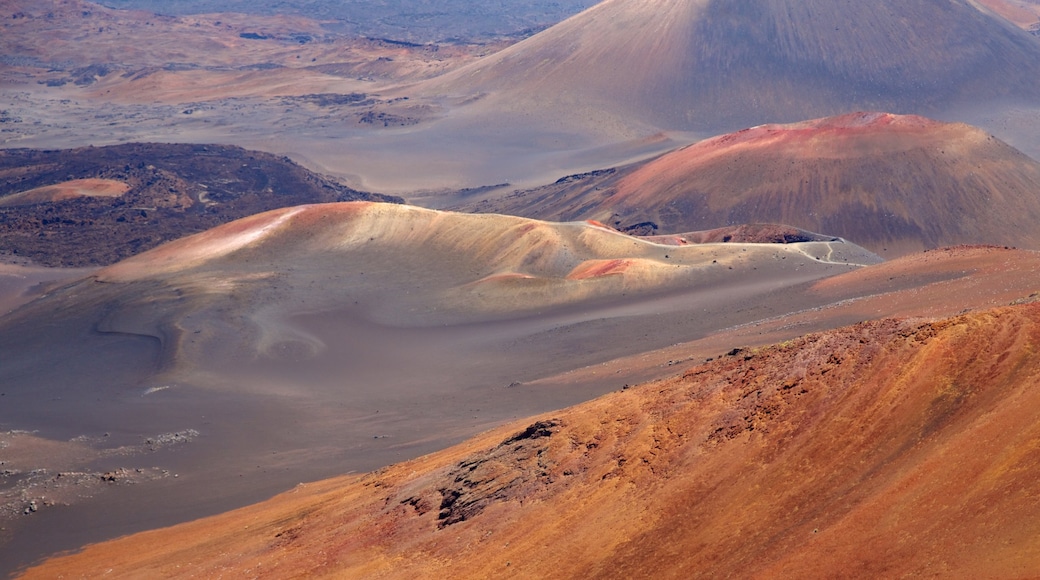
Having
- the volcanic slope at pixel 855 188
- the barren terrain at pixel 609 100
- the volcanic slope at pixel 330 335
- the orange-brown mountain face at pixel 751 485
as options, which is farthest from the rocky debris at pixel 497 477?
the barren terrain at pixel 609 100

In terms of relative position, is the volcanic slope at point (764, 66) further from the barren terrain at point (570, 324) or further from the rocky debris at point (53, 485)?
the rocky debris at point (53, 485)

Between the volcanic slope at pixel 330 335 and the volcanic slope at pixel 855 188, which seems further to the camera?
the volcanic slope at pixel 855 188

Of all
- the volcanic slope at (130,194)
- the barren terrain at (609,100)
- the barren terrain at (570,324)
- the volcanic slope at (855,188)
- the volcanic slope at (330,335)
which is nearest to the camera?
the barren terrain at (570,324)

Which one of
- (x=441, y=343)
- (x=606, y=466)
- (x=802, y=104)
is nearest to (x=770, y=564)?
(x=606, y=466)

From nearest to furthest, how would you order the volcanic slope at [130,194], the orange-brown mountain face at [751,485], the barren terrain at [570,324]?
the orange-brown mountain face at [751,485]
the barren terrain at [570,324]
the volcanic slope at [130,194]

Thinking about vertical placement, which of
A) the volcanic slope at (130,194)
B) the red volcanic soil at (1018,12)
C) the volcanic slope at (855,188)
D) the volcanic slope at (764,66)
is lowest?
the volcanic slope at (130,194)

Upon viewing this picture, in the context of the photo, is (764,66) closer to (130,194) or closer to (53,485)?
(130,194)

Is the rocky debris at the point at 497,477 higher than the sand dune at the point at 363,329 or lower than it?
higher

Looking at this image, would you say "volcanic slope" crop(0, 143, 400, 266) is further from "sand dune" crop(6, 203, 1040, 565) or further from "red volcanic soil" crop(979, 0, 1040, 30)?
"red volcanic soil" crop(979, 0, 1040, 30)
